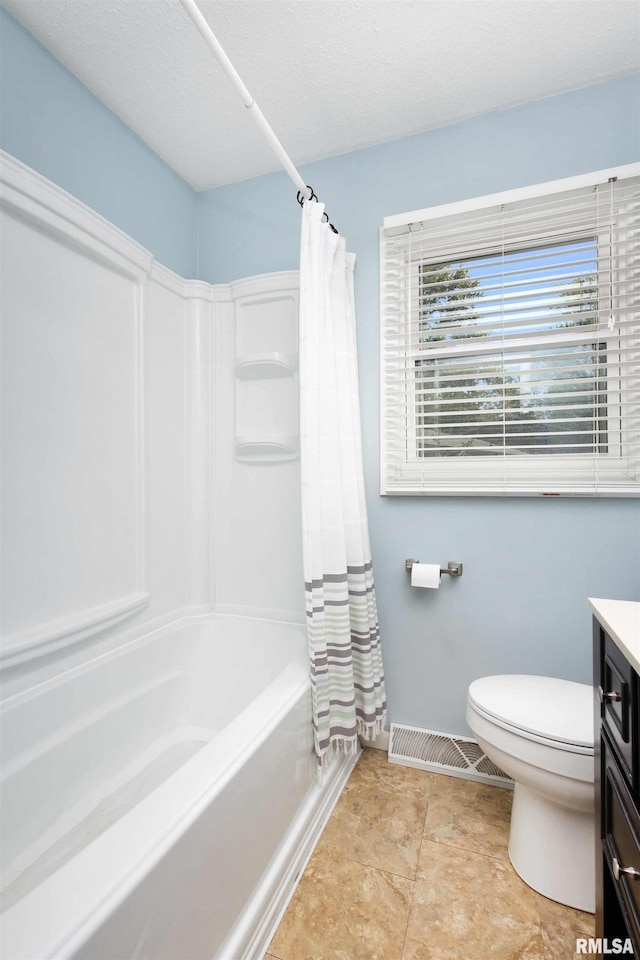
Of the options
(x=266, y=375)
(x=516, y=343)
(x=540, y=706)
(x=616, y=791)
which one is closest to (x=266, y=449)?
(x=266, y=375)

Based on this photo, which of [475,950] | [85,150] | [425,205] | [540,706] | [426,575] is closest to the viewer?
[475,950]

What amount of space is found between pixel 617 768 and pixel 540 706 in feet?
1.63

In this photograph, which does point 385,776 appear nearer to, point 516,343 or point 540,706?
point 540,706

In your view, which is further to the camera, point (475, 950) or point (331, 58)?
point (331, 58)

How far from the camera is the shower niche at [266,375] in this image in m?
2.04

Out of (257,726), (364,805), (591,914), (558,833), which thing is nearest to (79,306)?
(257,726)

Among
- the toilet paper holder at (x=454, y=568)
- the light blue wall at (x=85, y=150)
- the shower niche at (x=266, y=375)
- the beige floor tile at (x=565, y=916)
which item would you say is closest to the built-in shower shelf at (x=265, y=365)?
the shower niche at (x=266, y=375)

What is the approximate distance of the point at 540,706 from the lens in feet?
4.42

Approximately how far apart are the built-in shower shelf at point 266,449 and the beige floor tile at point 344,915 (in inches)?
55.7

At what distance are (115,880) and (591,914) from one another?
1.24 m

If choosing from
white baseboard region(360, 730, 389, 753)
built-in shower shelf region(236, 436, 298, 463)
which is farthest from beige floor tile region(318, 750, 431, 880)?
built-in shower shelf region(236, 436, 298, 463)

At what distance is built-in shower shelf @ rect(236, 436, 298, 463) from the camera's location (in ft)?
6.62

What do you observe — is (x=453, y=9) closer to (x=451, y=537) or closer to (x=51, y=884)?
(x=451, y=537)

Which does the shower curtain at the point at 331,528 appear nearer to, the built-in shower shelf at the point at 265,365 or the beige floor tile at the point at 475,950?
the built-in shower shelf at the point at 265,365
